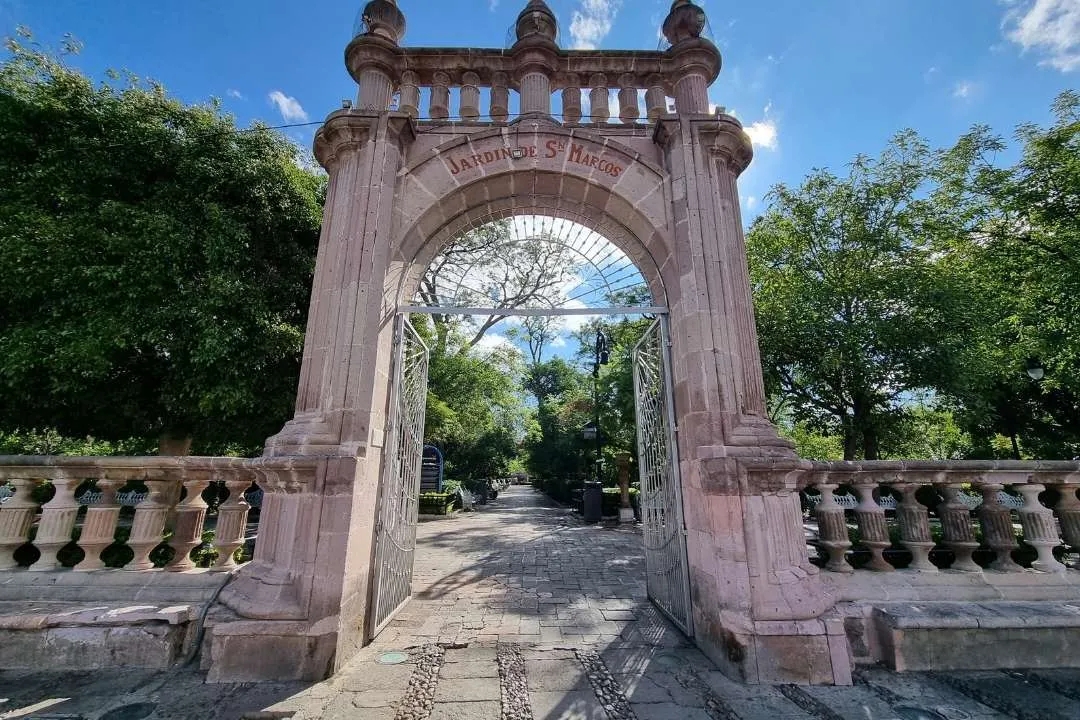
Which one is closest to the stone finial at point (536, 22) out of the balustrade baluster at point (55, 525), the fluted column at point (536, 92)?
the fluted column at point (536, 92)

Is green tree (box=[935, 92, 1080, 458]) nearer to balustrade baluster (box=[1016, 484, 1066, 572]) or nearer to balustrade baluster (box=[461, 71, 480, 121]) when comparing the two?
balustrade baluster (box=[1016, 484, 1066, 572])

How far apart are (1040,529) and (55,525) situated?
8027mm

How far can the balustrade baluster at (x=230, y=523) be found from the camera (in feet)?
11.9

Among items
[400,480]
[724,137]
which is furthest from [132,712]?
[724,137]

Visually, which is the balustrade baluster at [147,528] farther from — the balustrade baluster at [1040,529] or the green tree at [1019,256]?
the green tree at [1019,256]

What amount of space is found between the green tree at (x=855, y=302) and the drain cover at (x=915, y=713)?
6747mm

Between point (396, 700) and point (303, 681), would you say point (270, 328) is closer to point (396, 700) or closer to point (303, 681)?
point (303, 681)

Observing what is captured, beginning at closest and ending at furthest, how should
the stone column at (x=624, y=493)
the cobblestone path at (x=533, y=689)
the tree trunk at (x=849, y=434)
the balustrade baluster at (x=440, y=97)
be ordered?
the cobblestone path at (x=533, y=689) → the balustrade baluster at (x=440, y=97) → the tree trunk at (x=849, y=434) → the stone column at (x=624, y=493)

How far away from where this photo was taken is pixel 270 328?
250 inches

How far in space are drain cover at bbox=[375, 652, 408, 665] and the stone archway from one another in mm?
272

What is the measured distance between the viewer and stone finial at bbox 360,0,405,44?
4.79 metres

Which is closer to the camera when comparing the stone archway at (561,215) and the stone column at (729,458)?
the stone column at (729,458)

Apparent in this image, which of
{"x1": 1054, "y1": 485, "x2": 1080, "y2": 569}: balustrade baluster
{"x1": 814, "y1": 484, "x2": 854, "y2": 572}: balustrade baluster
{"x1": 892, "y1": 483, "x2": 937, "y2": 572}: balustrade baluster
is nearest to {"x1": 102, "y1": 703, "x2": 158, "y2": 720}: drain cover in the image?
{"x1": 814, "y1": 484, "x2": 854, "y2": 572}: balustrade baluster

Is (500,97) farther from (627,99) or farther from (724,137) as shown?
(724,137)
